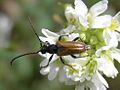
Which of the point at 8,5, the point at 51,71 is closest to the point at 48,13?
the point at 8,5

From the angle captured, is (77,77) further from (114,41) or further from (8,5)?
(8,5)

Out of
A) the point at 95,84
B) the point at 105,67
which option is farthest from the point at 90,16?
the point at 95,84

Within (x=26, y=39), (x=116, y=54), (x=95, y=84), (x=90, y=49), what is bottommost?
(x=26, y=39)

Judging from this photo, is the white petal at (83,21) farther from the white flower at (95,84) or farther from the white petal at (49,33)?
the white flower at (95,84)

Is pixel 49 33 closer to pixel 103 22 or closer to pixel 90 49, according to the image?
pixel 90 49

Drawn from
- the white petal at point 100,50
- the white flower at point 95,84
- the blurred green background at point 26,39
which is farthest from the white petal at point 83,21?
the blurred green background at point 26,39

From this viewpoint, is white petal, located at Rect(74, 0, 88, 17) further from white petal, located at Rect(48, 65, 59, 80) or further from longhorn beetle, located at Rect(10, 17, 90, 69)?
white petal, located at Rect(48, 65, 59, 80)
